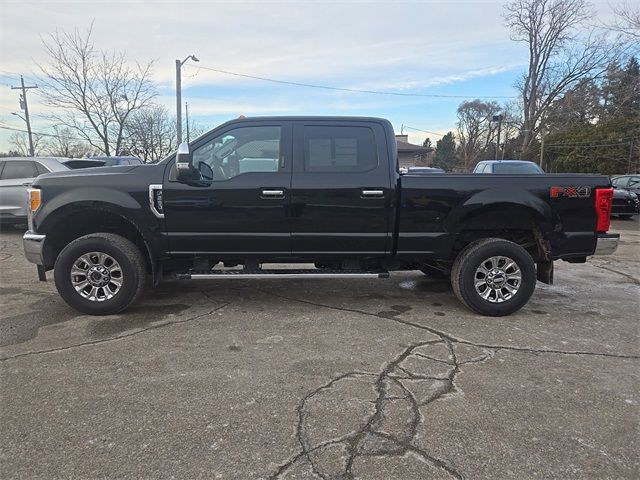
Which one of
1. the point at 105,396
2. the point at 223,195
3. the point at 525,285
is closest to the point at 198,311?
the point at 223,195

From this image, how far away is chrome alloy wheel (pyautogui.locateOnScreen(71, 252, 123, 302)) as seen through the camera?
4695 mm

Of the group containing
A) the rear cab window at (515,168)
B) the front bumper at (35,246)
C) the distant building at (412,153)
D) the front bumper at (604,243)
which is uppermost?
the distant building at (412,153)

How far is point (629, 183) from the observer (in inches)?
670

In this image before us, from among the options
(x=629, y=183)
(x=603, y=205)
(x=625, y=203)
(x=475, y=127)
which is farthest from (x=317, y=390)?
(x=475, y=127)

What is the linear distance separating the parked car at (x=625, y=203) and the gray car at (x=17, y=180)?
55.0 feet

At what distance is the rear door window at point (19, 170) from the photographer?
9.90 metres

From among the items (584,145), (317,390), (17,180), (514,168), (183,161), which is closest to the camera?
(317,390)

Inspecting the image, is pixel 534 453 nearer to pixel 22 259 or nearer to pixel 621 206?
pixel 22 259

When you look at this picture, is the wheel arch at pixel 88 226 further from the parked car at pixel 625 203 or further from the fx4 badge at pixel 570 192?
the parked car at pixel 625 203

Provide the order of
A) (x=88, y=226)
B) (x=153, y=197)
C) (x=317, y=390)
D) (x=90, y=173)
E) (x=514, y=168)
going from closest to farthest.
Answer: (x=317, y=390), (x=153, y=197), (x=90, y=173), (x=88, y=226), (x=514, y=168)

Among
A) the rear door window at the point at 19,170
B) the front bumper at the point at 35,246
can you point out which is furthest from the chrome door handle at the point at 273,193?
the rear door window at the point at 19,170

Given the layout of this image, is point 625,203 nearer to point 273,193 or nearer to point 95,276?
point 273,193

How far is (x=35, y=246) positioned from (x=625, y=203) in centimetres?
1712

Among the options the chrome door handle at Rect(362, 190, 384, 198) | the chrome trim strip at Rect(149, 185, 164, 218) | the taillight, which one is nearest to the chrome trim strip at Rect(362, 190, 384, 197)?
the chrome door handle at Rect(362, 190, 384, 198)
